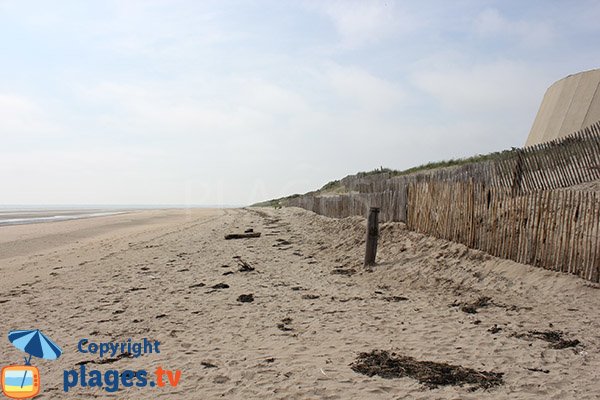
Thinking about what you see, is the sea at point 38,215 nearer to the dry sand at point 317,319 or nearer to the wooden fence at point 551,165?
the dry sand at point 317,319

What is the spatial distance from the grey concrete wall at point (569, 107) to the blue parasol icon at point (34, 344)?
18.3m

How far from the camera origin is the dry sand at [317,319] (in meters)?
3.65

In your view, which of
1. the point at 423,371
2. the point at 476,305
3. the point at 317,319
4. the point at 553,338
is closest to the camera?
the point at 423,371

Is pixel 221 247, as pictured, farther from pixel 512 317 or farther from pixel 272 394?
pixel 272 394

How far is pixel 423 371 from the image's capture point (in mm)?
3803

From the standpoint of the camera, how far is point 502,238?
7121mm

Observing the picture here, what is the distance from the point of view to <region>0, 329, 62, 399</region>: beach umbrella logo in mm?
3748

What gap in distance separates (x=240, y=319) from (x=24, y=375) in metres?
2.24

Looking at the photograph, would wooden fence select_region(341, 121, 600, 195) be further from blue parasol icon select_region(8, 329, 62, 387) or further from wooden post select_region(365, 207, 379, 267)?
blue parasol icon select_region(8, 329, 62, 387)

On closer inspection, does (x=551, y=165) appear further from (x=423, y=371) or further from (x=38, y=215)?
Result: (x=38, y=215)

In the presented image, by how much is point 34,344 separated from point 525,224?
6.23 meters

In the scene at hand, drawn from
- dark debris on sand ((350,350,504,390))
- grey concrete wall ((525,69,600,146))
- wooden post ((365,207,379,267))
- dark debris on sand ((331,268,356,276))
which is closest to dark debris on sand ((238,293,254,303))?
dark debris on sand ((331,268,356,276))

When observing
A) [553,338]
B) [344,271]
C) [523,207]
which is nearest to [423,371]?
[553,338]

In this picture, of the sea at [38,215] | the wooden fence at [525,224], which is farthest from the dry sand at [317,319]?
the sea at [38,215]
